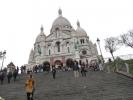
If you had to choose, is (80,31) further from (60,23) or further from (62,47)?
(62,47)

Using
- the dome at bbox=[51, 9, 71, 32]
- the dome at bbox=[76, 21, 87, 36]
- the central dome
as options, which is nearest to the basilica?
the dome at bbox=[76, 21, 87, 36]

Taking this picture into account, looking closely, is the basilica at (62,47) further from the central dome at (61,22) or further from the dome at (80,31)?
the central dome at (61,22)

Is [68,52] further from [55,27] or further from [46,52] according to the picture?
[55,27]

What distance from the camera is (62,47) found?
6506 centimetres

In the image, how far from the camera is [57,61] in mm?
63531

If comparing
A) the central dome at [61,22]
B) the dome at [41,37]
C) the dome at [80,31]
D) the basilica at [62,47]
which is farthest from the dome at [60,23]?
the dome at [41,37]

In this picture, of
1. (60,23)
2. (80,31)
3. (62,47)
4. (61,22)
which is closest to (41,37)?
(62,47)

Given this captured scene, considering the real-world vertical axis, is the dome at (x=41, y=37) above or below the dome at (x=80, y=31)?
below

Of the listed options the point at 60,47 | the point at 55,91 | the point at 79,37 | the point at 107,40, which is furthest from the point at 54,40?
the point at 55,91

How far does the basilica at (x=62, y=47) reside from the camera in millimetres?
62469

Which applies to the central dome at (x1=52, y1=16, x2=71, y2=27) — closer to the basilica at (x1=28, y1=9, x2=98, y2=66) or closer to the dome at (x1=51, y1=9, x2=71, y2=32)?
the dome at (x1=51, y1=9, x2=71, y2=32)

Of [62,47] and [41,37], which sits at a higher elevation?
[41,37]

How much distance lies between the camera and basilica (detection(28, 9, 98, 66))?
62469 millimetres

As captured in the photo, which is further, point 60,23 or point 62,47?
point 60,23
